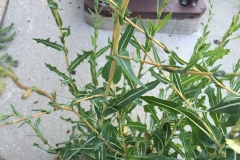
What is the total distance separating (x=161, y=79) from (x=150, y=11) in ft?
3.52

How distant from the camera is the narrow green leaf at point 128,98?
→ 0.56m

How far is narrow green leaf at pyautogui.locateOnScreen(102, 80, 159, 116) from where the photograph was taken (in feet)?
1.84

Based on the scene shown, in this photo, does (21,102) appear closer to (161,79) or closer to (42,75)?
(42,75)

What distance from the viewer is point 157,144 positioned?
2.86 ft

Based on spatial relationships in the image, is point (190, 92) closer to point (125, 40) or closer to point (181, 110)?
point (181, 110)

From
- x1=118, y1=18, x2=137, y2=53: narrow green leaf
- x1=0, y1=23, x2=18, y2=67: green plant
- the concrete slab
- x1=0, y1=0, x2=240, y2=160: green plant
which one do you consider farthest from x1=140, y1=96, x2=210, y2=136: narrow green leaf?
the concrete slab

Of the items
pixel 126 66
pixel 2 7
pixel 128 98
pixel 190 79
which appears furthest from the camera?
pixel 2 7

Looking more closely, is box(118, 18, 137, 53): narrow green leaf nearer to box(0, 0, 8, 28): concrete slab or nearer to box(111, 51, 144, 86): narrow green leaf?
box(111, 51, 144, 86): narrow green leaf

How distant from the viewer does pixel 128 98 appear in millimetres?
585

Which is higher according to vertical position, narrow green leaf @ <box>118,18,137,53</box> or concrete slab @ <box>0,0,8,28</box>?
narrow green leaf @ <box>118,18,137,53</box>

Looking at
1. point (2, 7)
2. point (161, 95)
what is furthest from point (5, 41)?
point (161, 95)

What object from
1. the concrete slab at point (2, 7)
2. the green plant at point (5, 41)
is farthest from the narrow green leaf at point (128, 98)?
the concrete slab at point (2, 7)

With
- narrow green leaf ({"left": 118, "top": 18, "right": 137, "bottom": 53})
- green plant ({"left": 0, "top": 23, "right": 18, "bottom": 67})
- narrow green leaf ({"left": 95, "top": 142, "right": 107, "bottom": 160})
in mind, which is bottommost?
green plant ({"left": 0, "top": 23, "right": 18, "bottom": 67})

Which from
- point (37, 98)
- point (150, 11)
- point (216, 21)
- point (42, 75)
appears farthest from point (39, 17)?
point (216, 21)
